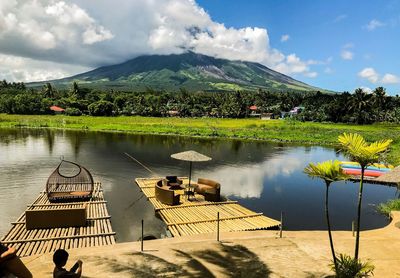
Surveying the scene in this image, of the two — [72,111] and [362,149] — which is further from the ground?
[72,111]

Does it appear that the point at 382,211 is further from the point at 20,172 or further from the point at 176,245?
the point at 20,172

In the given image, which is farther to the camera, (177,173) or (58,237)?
(177,173)

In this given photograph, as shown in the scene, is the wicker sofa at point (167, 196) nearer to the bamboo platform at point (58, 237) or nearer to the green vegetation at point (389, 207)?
the bamboo platform at point (58, 237)

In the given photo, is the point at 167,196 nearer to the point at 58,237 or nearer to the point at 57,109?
the point at 58,237

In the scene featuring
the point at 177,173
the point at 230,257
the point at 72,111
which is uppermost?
the point at 72,111

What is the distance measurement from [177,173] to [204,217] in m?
11.5

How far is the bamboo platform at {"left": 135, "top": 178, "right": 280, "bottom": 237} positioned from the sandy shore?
4.68 ft

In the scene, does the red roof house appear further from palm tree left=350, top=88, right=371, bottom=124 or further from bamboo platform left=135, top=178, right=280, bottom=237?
bamboo platform left=135, top=178, right=280, bottom=237

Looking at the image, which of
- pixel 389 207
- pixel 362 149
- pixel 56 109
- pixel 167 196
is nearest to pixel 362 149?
pixel 362 149

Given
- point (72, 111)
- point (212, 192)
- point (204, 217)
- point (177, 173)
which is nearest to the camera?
point (204, 217)

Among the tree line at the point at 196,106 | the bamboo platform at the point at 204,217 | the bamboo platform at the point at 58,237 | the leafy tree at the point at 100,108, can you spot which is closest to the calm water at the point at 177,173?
the bamboo platform at the point at 204,217

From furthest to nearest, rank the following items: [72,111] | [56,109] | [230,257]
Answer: [56,109]
[72,111]
[230,257]

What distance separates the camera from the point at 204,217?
15156 mm

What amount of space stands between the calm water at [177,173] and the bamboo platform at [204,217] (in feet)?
Answer: 2.17
